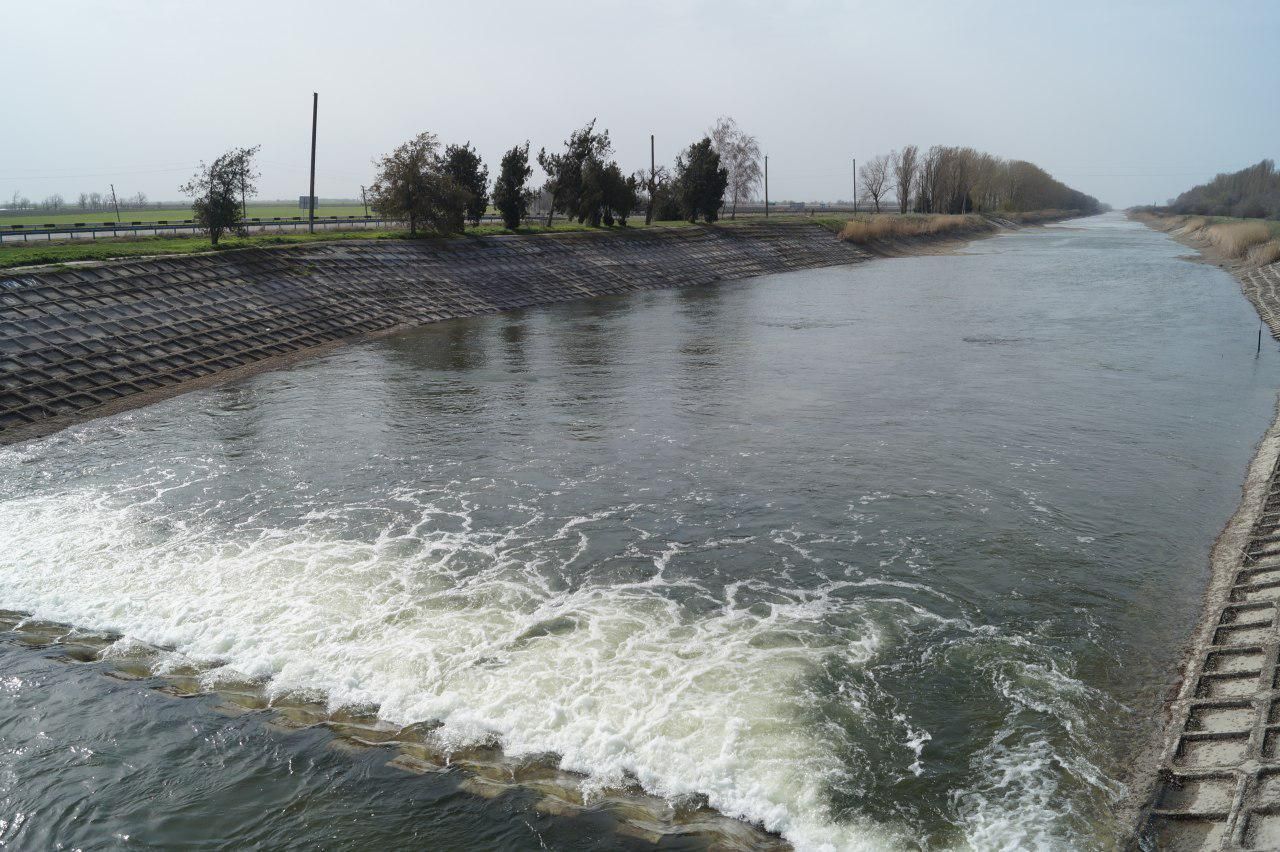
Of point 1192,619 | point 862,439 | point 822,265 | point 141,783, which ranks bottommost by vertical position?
point 141,783

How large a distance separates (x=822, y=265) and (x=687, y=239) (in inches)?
461

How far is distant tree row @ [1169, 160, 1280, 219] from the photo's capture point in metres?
115

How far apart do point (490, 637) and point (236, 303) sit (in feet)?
77.0

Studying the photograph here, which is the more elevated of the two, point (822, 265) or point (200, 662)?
point (822, 265)

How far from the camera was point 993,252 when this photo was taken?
268 feet

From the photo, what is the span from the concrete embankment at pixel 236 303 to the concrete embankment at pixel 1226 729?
68.2 ft

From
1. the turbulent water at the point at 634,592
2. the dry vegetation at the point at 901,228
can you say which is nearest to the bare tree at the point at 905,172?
the dry vegetation at the point at 901,228

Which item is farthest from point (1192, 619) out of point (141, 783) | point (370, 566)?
point (141, 783)

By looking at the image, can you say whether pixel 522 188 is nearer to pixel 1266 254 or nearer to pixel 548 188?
pixel 548 188

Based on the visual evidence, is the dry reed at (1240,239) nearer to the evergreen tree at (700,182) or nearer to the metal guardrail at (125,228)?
the evergreen tree at (700,182)

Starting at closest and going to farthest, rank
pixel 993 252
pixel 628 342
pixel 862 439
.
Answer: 1. pixel 862 439
2. pixel 628 342
3. pixel 993 252

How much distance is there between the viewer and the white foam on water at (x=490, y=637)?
7992 millimetres

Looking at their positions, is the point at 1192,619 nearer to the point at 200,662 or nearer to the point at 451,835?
the point at 451,835

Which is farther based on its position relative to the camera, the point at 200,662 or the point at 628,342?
the point at 628,342
